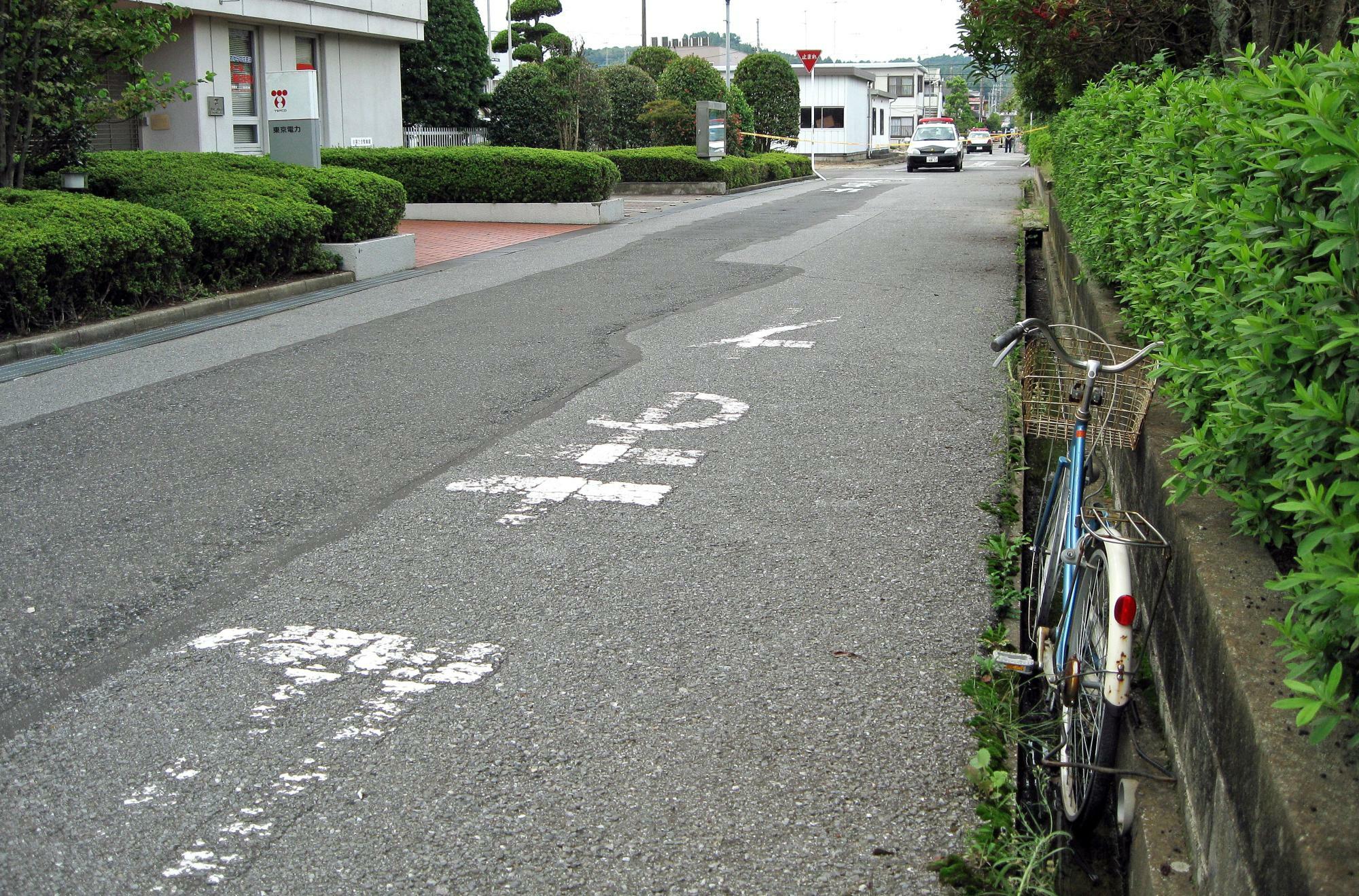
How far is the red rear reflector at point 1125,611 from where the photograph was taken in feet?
10.1

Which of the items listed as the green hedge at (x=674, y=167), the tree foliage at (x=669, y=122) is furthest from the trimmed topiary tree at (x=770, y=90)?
the green hedge at (x=674, y=167)

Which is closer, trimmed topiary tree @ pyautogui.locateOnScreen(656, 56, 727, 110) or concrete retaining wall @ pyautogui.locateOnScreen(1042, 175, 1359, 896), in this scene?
concrete retaining wall @ pyautogui.locateOnScreen(1042, 175, 1359, 896)

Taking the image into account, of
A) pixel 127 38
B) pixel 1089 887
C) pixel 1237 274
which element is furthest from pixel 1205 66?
pixel 127 38

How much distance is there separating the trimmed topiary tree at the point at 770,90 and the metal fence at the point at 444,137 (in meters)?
17.0

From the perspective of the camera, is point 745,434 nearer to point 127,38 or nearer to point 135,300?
point 135,300

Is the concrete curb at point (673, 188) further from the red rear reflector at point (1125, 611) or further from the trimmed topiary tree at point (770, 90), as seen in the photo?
the red rear reflector at point (1125, 611)

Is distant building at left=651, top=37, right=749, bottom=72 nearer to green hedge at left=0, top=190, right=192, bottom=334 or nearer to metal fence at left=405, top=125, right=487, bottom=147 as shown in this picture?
metal fence at left=405, top=125, right=487, bottom=147

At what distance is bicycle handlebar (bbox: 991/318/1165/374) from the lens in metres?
3.75

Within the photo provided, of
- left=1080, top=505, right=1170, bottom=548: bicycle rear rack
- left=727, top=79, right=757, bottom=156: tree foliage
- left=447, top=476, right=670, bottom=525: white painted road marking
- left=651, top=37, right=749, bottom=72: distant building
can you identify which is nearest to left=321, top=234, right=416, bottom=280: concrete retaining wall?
left=447, top=476, right=670, bottom=525: white painted road marking

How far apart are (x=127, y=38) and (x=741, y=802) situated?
12.4m

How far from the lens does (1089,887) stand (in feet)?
11.0

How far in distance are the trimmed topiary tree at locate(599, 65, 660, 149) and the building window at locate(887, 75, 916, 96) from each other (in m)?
62.1

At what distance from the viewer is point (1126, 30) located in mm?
13031

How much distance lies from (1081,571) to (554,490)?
322 centimetres
